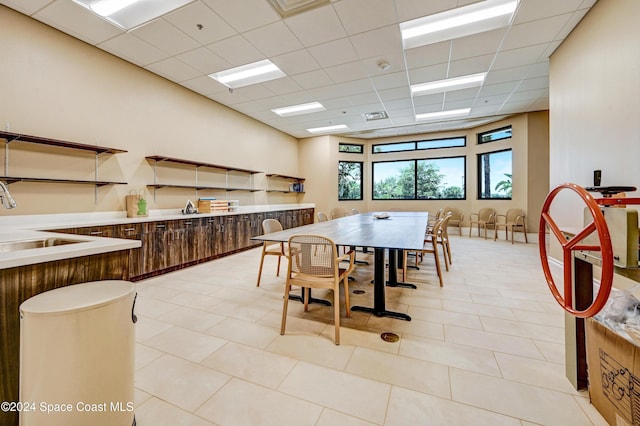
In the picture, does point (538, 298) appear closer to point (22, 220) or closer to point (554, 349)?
point (554, 349)

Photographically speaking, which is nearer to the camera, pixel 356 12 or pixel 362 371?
pixel 362 371

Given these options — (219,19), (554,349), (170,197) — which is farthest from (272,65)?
(554,349)

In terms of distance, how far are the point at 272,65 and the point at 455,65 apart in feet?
9.61

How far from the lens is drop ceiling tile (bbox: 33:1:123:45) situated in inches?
110

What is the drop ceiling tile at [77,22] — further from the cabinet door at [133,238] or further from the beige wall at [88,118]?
the cabinet door at [133,238]

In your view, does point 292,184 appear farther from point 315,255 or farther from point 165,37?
point 315,255

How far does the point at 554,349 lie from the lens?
6.32 feet

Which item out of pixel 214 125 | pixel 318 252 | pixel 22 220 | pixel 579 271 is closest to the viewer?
pixel 579 271

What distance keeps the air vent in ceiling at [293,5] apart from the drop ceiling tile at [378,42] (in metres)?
0.75

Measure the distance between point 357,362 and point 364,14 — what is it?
11.6 ft

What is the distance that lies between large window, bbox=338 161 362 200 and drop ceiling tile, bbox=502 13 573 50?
546cm

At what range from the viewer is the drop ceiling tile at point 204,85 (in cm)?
448

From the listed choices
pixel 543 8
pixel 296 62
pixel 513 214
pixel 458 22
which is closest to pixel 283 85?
pixel 296 62

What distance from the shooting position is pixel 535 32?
10.8 feet
